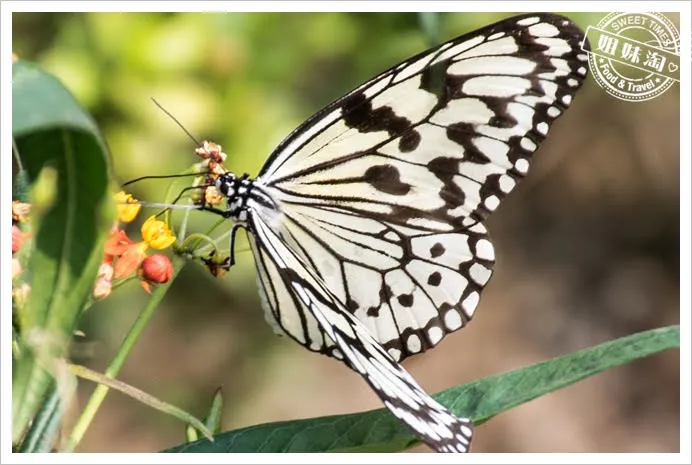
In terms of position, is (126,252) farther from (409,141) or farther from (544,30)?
(544,30)

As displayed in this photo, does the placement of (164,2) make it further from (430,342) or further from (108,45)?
(430,342)

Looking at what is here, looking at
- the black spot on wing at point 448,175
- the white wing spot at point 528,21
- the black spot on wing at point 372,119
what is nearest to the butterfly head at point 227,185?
the black spot on wing at point 372,119

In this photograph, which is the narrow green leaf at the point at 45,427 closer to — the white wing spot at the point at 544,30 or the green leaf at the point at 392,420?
the green leaf at the point at 392,420

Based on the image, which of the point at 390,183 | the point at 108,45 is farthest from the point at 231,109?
the point at 390,183

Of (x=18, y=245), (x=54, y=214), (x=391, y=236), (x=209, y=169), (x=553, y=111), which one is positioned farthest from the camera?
(x=391, y=236)

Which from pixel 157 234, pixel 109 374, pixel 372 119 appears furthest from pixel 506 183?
pixel 109 374

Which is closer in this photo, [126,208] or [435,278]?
[126,208]
